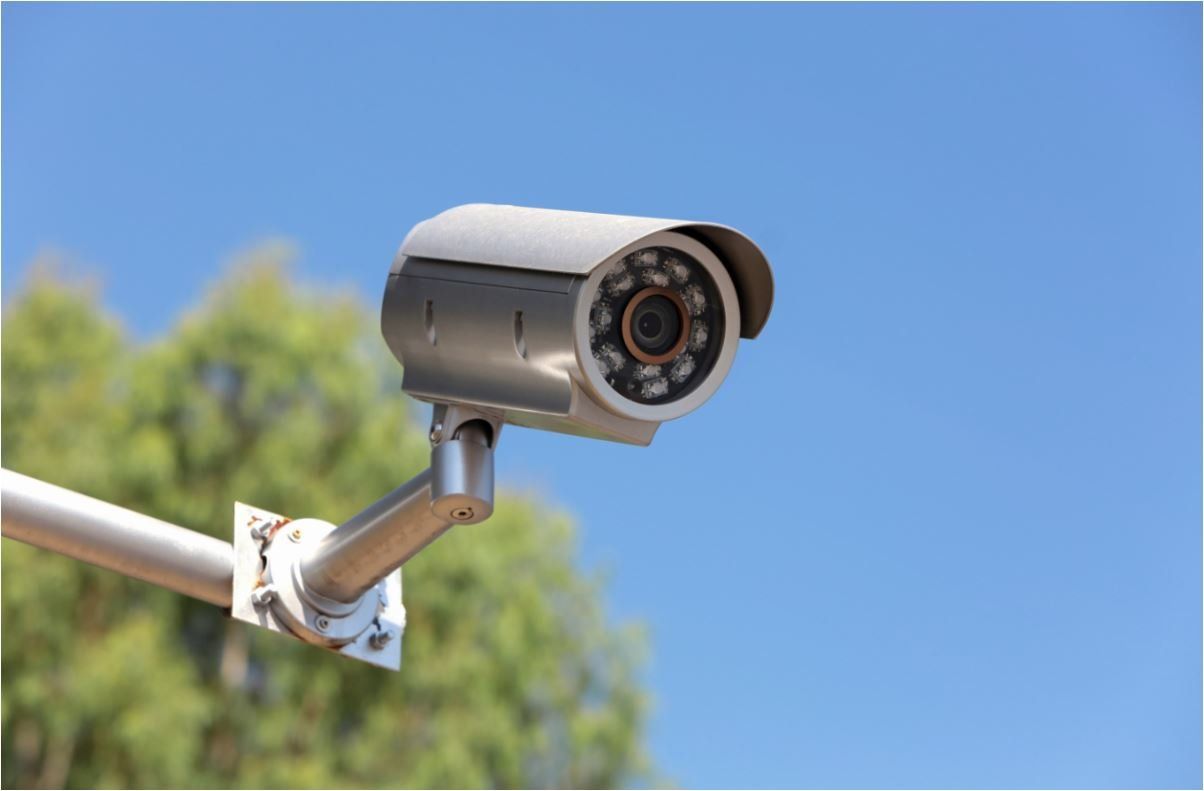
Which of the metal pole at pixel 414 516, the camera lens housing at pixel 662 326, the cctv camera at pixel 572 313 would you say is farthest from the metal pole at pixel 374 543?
the camera lens housing at pixel 662 326

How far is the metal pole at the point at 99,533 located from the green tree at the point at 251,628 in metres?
12.4

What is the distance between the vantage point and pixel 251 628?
15039 millimetres

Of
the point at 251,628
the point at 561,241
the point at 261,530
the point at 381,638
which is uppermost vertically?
Answer: the point at 251,628

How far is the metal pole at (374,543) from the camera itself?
223 cm

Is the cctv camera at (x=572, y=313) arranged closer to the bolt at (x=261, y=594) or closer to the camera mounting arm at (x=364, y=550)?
the camera mounting arm at (x=364, y=550)

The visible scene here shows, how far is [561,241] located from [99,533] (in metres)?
0.64

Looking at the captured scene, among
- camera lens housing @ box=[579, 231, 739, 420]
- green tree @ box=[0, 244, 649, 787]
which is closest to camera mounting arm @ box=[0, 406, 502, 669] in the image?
camera lens housing @ box=[579, 231, 739, 420]

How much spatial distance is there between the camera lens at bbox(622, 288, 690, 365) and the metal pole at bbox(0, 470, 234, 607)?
0.56 metres

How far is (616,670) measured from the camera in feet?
55.5

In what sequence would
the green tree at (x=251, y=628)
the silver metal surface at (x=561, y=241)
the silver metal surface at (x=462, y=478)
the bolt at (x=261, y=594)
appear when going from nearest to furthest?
1. the silver metal surface at (x=561, y=241)
2. the silver metal surface at (x=462, y=478)
3. the bolt at (x=261, y=594)
4. the green tree at (x=251, y=628)

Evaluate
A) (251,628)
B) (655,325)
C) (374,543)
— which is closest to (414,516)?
(374,543)

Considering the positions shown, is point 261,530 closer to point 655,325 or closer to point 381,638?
point 381,638

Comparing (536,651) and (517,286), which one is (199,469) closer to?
(536,651)

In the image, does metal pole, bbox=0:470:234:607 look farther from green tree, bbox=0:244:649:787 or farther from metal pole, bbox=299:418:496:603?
green tree, bbox=0:244:649:787
